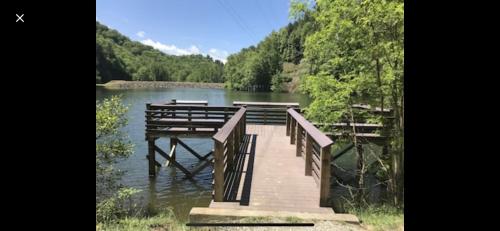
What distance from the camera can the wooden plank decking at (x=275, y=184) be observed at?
522 cm

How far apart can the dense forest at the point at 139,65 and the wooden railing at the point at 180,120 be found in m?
81.4

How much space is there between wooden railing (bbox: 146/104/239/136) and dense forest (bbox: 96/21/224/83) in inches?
3203

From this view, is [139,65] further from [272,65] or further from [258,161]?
[258,161]

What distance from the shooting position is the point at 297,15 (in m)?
7.68

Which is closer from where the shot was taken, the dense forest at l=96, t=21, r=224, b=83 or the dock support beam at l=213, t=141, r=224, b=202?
the dock support beam at l=213, t=141, r=224, b=202

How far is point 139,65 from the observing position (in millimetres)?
130625

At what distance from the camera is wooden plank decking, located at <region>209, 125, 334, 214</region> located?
5.22 m

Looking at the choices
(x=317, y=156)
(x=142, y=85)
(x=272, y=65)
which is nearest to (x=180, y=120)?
(x=317, y=156)

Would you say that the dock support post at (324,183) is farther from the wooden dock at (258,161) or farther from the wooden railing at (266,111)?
the wooden railing at (266,111)

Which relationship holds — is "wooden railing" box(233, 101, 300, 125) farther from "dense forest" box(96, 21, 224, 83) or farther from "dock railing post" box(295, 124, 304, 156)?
"dense forest" box(96, 21, 224, 83)

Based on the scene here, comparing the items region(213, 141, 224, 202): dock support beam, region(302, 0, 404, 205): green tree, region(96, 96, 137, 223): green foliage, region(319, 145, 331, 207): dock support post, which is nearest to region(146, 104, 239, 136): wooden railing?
region(96, 96, 137, 223): green foliage
